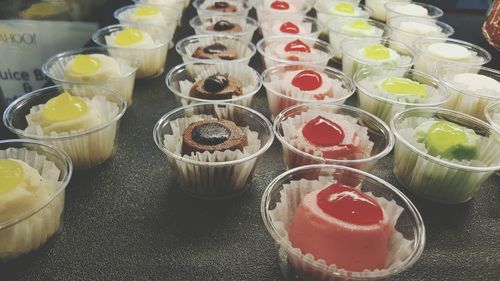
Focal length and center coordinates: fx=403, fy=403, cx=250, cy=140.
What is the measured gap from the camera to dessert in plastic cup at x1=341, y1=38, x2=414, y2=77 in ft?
8.73

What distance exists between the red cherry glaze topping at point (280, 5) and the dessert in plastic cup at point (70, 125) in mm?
2071

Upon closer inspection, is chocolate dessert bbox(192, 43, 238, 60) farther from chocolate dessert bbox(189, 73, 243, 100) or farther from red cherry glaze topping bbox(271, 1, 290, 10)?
red cherry glaze topping bbox(271, 1, 290, 10)

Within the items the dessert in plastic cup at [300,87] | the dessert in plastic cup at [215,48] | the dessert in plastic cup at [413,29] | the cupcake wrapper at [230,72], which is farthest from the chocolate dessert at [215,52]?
the dessert in plastic cup at [413,29]

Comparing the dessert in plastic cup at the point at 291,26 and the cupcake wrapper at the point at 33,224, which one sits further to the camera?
the dessert in plastic cup at the point at 291,26

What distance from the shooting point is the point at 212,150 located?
68.9 inches

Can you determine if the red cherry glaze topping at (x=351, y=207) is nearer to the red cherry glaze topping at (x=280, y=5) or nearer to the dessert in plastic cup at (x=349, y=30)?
the dessert in plastic cup at (x=349, y=30)

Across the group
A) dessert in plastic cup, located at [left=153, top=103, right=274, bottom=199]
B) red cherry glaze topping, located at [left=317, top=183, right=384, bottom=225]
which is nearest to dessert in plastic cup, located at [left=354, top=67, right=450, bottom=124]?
dessert in plastic cup, located at [left=153, top=103, right=274, bottom=199]

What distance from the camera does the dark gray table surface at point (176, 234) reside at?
1469 mm

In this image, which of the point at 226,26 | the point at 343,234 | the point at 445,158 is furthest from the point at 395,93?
the point at 226,26

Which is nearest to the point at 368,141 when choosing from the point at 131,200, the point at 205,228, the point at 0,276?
the point at 205,228

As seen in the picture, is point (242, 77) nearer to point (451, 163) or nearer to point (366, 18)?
point (451, 163)

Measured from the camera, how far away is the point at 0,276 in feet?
4.59

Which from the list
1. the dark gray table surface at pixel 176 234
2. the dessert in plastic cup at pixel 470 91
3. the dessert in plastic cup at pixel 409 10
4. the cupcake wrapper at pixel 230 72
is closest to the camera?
the dark gray table surface at pixel 176 234

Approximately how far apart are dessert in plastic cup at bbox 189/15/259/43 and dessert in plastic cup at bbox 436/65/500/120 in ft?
4.56
